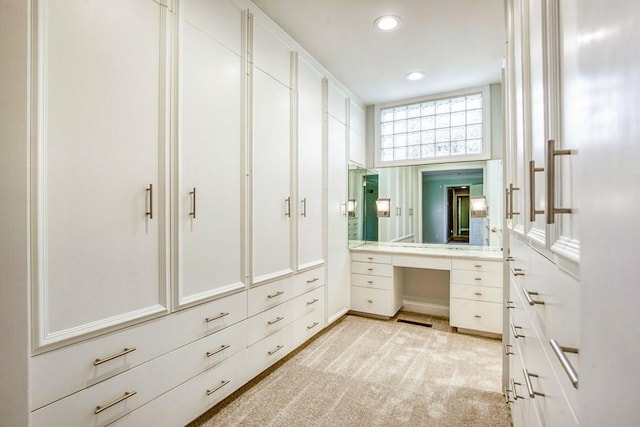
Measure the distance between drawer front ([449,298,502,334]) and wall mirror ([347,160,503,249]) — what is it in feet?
2.69

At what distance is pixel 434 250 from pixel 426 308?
74cm

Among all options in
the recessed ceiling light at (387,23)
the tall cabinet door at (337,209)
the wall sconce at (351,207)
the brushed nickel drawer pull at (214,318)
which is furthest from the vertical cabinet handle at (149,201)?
the wall sconce at (351,207)

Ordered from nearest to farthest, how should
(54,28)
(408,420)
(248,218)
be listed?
(54,28) → (408,420) → (248,218)

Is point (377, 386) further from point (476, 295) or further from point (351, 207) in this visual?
point (351, 207)

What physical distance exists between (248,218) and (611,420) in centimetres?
202

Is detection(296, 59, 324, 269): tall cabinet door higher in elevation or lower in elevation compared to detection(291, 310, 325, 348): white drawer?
higher

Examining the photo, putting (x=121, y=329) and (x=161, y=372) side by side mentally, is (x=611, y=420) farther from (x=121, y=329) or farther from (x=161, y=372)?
(x=161, y=372)

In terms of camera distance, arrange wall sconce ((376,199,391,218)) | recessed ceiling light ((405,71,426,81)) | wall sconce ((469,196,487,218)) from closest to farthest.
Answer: recessed ceiling light ((405,71,426,81))
wall sconce ((469,196,487,218))
wall sconce ((376,199,391,218))

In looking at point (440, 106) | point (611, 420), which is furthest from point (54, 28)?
point (440, 106)

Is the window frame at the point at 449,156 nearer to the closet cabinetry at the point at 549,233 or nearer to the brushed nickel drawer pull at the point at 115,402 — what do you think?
the closet cabinetry at the point at 549,233

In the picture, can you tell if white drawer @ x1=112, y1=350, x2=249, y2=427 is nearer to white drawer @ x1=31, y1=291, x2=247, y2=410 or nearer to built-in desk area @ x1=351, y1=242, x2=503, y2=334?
white drawer @ x1=31, y1=291, x2=247, y2=410

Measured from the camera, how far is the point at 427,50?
110 inches

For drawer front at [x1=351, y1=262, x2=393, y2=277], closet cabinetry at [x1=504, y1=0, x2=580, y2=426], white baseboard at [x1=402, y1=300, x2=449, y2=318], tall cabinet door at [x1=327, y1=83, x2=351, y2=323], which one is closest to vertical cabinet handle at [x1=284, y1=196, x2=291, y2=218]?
tall cabinet door at [x1=327, y1=83, x2=351, y2=323]

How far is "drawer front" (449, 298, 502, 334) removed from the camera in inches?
120
